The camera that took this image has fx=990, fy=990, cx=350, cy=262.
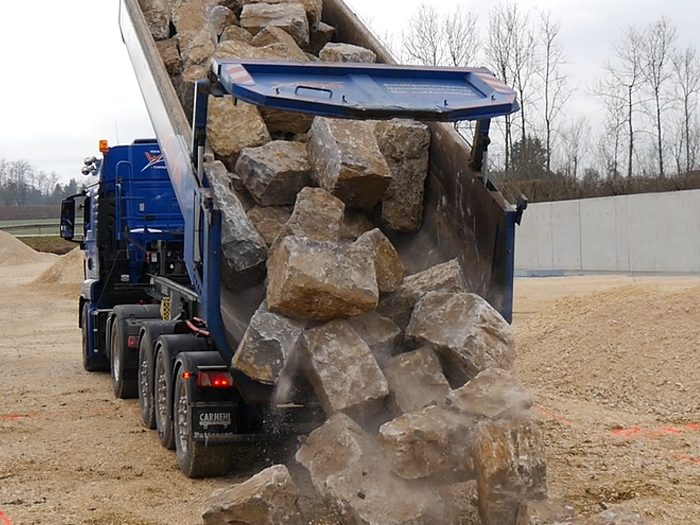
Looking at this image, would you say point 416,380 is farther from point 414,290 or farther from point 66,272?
point 66,272

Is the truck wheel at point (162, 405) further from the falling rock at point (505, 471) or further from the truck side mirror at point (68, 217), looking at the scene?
the truck side mirror at point (68, 217)

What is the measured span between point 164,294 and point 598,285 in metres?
17.9

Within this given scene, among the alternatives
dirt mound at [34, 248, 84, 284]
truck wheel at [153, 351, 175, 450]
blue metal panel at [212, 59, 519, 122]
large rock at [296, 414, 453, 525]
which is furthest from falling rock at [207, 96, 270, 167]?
dirt mound at [34, 248, 84, 284]

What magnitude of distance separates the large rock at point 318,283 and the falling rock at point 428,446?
3.68 feet

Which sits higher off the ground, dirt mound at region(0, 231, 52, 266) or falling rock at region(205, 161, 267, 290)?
dirt mound at region(0, 231, 52, 266)

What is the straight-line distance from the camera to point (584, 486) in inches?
260

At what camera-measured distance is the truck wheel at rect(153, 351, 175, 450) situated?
790cm

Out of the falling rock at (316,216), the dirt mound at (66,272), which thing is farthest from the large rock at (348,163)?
the dirt mound at (66,272)

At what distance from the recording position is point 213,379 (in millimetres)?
7016

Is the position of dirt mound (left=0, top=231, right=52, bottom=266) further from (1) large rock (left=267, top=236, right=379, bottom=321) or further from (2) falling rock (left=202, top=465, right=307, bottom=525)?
(2) falling rock (left=202, top=465, right=307, bottom=525)

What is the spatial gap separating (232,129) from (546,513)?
4206 millimetres

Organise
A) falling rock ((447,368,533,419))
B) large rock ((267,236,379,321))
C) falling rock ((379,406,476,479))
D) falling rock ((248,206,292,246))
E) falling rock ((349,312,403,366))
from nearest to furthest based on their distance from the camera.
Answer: falling rock ((379,406,476,479)) → falling rock ((447,368,533,419)) → large rock ((267,236,379,321)) → falling rock ((349,312,403,366)) → falling rock ((248,206,292,246))

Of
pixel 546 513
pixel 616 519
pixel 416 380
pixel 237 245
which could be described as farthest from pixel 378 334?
pixel 616 519

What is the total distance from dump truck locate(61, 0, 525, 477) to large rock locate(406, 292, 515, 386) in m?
0.71
